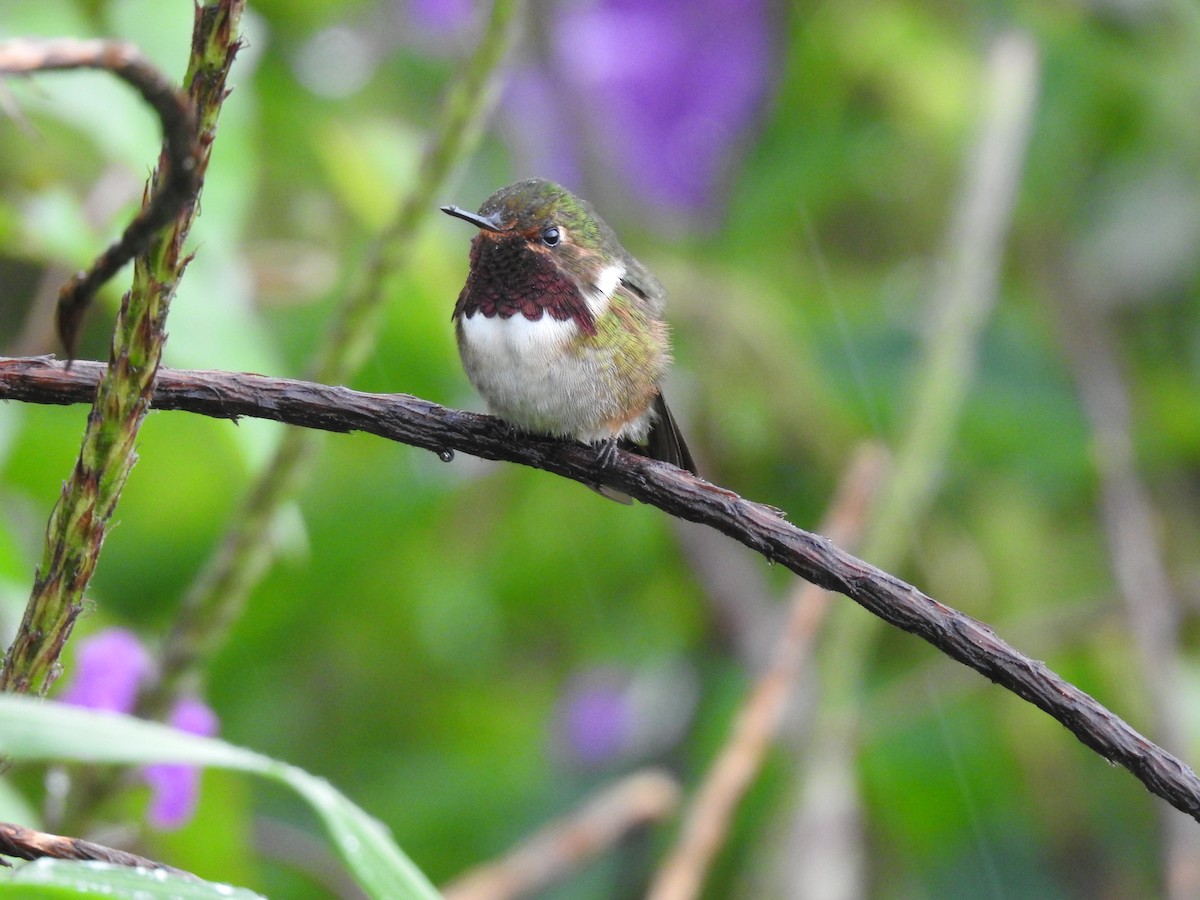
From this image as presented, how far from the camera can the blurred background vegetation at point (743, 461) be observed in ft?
9.71

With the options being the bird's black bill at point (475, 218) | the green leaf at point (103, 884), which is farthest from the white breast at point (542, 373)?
the green leaf at point (103, 884)

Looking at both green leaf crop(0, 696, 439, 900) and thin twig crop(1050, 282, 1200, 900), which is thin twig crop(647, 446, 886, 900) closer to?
green leaf crop(0, 696, 439, 900)

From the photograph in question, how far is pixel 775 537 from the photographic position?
0.99m

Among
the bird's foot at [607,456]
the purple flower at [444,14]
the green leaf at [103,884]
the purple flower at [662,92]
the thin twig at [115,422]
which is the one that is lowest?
the green leaf at [103,884]

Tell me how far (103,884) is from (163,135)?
0.40m

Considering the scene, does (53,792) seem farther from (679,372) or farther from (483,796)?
(679,372)

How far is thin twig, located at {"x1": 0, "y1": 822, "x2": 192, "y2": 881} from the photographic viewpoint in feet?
2.62

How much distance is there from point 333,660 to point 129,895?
120 inches

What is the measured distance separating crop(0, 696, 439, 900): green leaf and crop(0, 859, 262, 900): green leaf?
57mm

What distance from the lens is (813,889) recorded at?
8.68 feet

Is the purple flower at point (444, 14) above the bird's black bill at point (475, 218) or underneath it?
above

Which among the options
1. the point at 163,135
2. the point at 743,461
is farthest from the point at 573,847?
the point at 743,461

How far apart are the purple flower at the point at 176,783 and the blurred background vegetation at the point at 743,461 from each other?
98 cm

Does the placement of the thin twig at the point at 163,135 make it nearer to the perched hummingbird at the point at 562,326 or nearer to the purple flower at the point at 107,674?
the perched hummingbird at the point at 562,326
